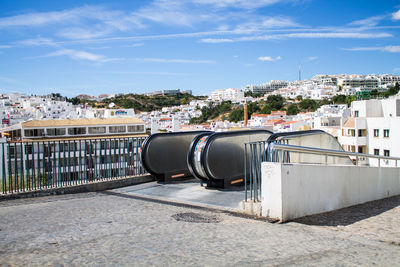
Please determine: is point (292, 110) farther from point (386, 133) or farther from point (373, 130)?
point (386, 133)

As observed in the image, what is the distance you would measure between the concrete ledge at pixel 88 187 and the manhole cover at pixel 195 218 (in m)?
3.80

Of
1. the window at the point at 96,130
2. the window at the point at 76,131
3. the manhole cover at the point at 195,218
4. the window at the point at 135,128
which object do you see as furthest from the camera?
the window at the point at 135,128

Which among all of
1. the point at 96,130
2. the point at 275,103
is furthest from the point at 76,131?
the point at 275,103

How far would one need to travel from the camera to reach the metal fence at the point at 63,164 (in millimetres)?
8750

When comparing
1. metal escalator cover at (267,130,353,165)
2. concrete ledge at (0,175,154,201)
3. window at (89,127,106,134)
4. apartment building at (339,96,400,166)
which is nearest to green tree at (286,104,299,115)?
apartment building at (339,96,400,166)

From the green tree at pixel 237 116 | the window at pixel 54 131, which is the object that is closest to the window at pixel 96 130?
the window at pixel 54 131

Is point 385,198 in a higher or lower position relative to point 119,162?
lower

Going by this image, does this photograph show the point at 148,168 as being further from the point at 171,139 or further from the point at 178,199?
the point at 178,199

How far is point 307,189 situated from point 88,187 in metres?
5.71

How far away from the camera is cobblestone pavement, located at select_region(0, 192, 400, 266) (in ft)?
14.0

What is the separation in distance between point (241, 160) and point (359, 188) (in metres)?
3.20

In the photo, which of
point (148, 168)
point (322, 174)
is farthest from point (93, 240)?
point (148, 168)

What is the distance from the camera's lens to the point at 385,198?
385 inches

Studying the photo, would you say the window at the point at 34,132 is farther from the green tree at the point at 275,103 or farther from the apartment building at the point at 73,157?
the green tree at the point at 275,103
